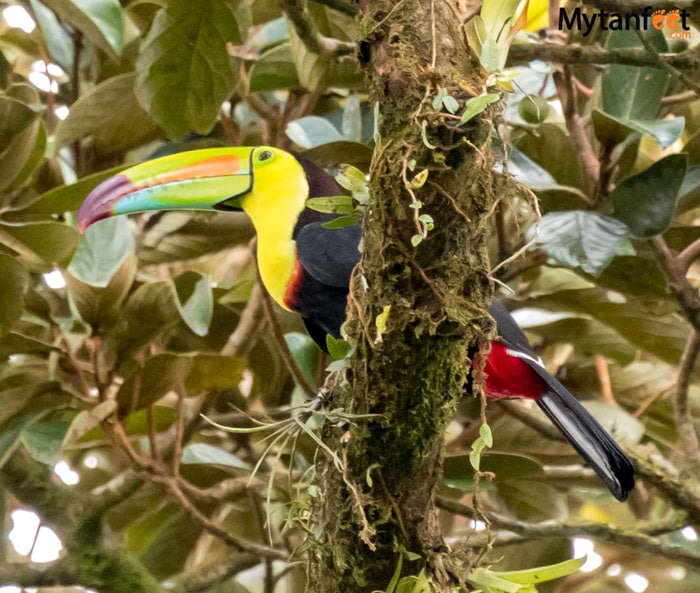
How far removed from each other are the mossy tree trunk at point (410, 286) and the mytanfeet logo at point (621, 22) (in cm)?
76

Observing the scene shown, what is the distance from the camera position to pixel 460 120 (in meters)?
1.02

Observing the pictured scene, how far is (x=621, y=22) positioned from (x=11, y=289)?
1292 millimetres

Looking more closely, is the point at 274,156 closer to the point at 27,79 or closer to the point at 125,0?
the point at 125,0

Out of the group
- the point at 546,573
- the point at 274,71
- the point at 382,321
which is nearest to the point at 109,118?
the point at 274,71

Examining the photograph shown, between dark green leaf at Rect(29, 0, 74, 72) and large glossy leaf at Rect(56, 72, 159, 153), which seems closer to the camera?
large glossy leaf at Rect(56, 72, 159, 153)

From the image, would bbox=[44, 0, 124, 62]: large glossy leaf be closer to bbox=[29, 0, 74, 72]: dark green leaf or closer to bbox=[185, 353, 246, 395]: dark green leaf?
bbox=[29, 0, 74, 72]: dark green leaf

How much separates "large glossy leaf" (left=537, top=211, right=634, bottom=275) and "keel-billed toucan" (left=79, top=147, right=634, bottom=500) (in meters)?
0.15

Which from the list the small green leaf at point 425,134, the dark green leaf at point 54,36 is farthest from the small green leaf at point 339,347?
the dark green leaf at point 54,36

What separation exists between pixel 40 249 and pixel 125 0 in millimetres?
705

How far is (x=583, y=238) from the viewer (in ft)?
5.59

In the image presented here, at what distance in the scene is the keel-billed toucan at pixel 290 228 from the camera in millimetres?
1758

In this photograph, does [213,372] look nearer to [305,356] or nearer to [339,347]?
[305,356]

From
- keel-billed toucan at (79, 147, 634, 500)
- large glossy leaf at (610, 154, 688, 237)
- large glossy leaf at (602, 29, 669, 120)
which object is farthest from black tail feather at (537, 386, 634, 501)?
large glossy leaf at (602, 29, 669, 120)

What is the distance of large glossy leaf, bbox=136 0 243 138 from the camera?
189 centimetres
